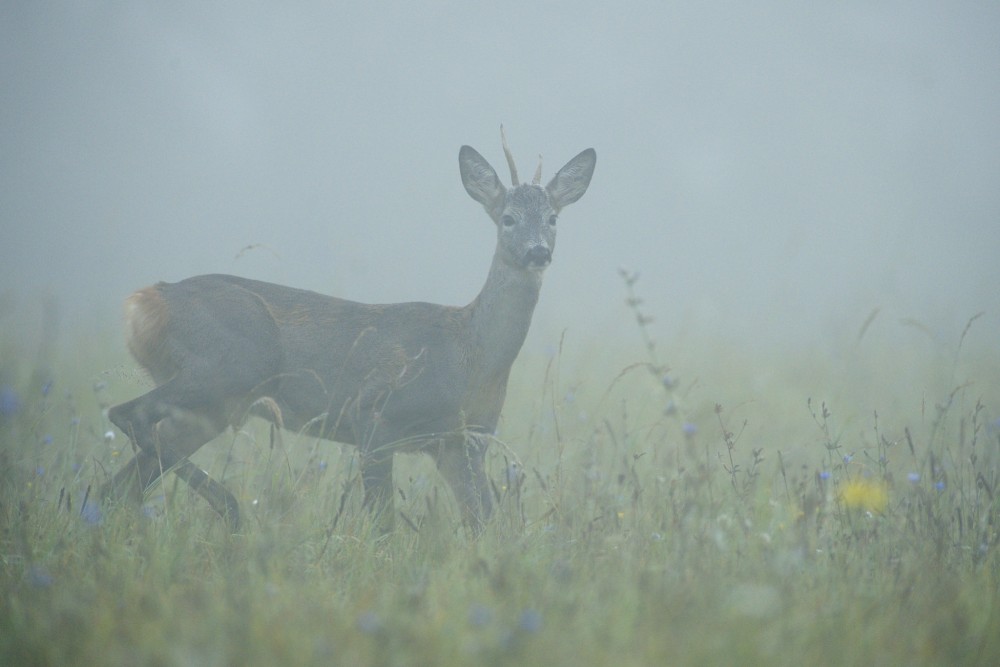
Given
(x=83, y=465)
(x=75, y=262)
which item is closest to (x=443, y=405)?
(x=83, y=465)

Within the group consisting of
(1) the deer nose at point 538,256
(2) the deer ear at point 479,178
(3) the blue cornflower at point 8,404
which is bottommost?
(3) the blue cornflower at point 8,404

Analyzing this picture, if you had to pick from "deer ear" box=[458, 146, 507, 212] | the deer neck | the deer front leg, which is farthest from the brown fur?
"deer ear" box=[458, 146, 507, 212]

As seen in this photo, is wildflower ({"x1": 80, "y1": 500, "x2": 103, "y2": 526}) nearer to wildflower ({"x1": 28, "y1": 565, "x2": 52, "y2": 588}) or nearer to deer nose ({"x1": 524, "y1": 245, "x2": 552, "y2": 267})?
wildflower ({"x1": 28, "y1": 565, "x2": 52, "y2": 588})

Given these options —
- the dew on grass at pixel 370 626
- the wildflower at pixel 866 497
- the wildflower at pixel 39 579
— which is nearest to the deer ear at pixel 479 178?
the wildflower at pixel 866 497

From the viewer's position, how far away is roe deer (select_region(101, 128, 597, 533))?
15.4 feet

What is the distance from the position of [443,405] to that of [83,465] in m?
1.62

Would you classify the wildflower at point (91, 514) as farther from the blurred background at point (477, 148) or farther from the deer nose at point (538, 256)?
the blurred background at point (477, 148)

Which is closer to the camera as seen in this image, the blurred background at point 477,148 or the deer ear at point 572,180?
the deer ear at point 572,180

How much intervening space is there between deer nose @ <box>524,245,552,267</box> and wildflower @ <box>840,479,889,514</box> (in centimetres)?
176

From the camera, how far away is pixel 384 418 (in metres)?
4.79

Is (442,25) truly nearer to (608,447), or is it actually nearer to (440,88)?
(440,88)

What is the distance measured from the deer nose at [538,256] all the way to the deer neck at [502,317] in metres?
0.17

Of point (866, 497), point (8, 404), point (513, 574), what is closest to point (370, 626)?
point (513, 574)

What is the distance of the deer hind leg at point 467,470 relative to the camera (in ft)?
15.3
